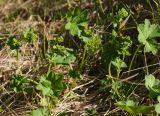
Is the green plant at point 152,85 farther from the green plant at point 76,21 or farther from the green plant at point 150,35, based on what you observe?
the green plant at point 76,21

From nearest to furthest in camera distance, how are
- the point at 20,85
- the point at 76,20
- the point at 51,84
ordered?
1. the point at 51,84
2. the point at 20,85
3. the point at 76,20

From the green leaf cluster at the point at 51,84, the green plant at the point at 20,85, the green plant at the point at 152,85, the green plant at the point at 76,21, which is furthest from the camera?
the green plant at the point at 76,21

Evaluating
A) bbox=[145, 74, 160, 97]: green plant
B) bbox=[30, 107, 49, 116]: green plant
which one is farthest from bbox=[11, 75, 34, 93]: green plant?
bbox=[145, 74, 160, 97]: green plant

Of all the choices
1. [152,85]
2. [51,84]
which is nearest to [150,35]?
[152,85]

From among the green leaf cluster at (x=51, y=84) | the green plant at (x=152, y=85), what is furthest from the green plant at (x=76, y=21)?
the green plant at (x=152, y=85)

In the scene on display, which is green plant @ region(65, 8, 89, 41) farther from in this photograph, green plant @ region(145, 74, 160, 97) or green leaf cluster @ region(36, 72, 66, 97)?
green plant @ region(145, 74, 160, 97)

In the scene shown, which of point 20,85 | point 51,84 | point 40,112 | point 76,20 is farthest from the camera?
point 76,20

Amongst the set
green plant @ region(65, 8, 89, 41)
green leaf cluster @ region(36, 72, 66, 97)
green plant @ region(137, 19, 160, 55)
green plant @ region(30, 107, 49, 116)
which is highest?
green plant @ region(65, 8, 89, 41)

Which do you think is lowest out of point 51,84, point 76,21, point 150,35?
point 51,84

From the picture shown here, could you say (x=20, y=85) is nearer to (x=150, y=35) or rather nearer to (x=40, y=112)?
(x=40, y=112)

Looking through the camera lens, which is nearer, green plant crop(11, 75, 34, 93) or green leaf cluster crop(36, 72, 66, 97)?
green leaf cluster crop(36, 72, 66, 97)

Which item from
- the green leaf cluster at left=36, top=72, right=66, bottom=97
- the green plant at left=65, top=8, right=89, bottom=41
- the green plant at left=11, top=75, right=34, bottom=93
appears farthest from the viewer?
the green plant at left=65, top=8, right=89, bottom=41

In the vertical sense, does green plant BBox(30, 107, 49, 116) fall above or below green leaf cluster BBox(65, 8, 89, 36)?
below
